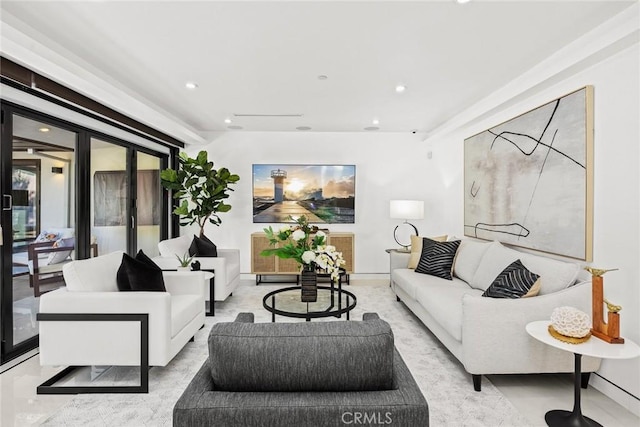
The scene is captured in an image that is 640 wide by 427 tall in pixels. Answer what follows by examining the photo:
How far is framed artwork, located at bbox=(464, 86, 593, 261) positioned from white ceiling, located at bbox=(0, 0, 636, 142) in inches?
19.8

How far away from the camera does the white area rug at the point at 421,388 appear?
78.3 inches

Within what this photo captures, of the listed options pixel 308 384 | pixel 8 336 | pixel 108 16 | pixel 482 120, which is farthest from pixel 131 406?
pixel 482 120

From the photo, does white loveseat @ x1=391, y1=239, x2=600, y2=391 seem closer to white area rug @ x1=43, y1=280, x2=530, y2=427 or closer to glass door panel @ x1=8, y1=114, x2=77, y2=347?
white area rug @ x1=43, y1=280, x2=530, y2=427

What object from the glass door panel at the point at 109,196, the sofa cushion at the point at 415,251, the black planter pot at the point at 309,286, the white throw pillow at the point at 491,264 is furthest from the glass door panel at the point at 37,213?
the white throw pillow at the point at 491,264

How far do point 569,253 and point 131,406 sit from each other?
3402 millimetres

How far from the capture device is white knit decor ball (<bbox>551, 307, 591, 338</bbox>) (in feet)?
6.15

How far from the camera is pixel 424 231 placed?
5.76m

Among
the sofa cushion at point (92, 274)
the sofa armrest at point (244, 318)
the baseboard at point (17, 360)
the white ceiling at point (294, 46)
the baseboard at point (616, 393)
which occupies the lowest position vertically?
the baseboard at point (17, 360)

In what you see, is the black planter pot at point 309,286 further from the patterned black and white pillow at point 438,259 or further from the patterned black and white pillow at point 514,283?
the patterned black and white pillow at point 438,259

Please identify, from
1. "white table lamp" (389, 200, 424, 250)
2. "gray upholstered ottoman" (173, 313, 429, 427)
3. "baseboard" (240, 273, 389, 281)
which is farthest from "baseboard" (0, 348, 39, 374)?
"white table lamp" (389, 200, 424, 250)

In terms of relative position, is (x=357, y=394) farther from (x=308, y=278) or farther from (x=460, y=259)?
(x=460, y=259)

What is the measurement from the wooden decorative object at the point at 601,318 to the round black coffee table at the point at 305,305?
1.63 metres

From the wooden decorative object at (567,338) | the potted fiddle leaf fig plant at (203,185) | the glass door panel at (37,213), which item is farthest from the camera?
the potted fiddle leaf fig plant at (203,185)

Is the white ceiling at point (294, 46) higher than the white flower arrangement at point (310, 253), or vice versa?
the white ceiling at point (294, 46)
